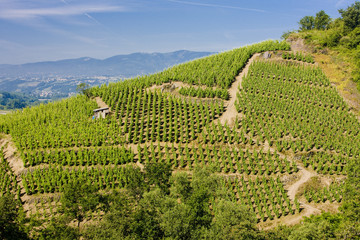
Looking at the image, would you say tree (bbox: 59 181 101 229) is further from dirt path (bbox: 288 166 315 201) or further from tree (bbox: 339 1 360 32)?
tree (bbox: 339 1 360 32)

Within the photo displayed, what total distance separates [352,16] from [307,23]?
17.0 meters

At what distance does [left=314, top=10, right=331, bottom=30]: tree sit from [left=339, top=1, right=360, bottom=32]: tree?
30.9 ft

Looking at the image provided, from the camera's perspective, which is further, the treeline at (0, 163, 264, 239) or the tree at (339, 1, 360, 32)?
the tree at (339, 1, 360, 32)

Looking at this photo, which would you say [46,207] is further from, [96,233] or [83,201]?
[96,233]

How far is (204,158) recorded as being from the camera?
129 feet

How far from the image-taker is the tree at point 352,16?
7106 cm

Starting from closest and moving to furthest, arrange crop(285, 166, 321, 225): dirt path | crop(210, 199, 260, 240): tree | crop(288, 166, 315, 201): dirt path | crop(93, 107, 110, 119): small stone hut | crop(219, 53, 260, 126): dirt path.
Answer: crop(210, 199, 260, 240): tree < crop(285, 166, 321, 225): dirt path < crop(288, 166, 315, 201): dirt path < crop(219, 53, 260, 126): dirt path < crop(93, 107, 110, 119): small stone hut

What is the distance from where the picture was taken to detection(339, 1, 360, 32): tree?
71.1 metres

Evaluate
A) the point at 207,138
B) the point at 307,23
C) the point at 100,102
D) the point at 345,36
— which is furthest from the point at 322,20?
the point at 100,102

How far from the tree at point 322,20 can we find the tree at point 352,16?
9.41m

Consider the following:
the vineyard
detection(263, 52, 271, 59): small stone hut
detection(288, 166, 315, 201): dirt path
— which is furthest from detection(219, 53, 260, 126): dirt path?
detection(288, 166, 315, 201): dirt path

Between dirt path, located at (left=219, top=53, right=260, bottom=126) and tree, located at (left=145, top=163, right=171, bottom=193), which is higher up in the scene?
dirt path, located at (left=219, top=53, right=260, bottom=126)

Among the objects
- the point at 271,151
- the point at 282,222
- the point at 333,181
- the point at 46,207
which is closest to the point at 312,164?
the point at 333,181

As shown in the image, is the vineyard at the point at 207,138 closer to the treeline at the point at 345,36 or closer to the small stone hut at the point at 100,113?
the small stone hut at the point at 100,113
